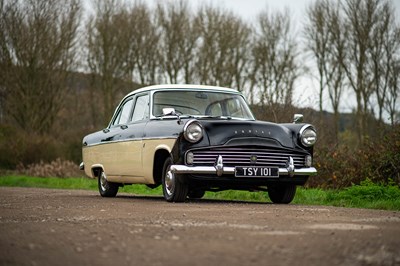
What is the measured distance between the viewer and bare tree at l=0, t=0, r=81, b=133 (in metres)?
33.6

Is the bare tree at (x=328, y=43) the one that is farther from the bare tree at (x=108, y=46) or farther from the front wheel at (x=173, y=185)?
the front wheel at (x=173, y=185)

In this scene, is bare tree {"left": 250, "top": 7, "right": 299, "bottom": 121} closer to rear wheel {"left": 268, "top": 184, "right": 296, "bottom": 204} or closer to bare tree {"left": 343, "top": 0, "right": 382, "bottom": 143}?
bare tree {"left": 343, "top": 0, "right": 382, "bottom": 143}

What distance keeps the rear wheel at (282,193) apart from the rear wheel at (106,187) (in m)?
3.04

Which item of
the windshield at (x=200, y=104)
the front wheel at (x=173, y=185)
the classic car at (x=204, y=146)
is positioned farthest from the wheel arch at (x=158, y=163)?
the windshield at (x=200, y=104)

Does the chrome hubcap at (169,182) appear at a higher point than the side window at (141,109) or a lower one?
lower

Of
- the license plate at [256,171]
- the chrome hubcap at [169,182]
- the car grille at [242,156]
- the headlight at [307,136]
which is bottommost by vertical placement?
the chrome hubcap at [169,182]

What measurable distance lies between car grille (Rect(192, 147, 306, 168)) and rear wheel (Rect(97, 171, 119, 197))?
3401 mm

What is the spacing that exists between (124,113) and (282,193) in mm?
3247

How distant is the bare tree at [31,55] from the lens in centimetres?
3356

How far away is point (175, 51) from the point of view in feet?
139

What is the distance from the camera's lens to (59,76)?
3569 centimetres

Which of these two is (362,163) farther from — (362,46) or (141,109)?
(362,46)

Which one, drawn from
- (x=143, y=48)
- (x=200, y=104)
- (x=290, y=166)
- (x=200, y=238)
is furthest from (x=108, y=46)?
(x=200, y=238)

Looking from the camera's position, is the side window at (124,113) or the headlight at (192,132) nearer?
the headlight at (192,132)
